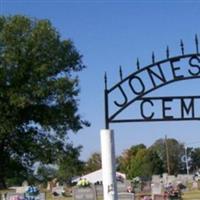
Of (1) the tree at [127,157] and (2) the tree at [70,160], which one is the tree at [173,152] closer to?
(1) the tree at [127,157]

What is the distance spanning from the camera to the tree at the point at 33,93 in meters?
38.0

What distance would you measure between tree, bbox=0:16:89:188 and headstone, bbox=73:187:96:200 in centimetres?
611

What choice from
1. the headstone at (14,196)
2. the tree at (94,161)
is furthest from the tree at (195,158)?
the headstone at (14,196)

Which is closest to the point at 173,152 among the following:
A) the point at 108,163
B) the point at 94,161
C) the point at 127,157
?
the point at 127,157

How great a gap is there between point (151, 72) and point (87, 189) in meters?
23.0

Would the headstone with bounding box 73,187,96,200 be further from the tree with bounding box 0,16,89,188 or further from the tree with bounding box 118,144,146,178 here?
the tree with bounding box 118,144,146,178

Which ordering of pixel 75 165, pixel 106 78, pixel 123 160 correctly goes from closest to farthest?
1. pixel 106 78
2. pixel 75 165
3. pixel 123 160

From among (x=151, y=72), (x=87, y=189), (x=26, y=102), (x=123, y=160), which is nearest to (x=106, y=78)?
(x=151, y=72)

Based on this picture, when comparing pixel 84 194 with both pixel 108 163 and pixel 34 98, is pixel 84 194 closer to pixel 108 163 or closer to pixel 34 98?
pixel 34 98

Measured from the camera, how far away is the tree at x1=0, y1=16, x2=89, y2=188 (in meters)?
38.0

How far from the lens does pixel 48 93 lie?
38656 millimetres

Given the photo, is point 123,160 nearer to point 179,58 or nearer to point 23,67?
point 23,67

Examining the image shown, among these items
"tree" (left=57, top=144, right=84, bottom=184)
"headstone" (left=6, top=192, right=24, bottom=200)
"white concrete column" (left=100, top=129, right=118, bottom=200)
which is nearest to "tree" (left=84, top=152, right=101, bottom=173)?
"tree" (left=57, top=144, right=84, bottom=184)

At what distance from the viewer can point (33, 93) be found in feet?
124
